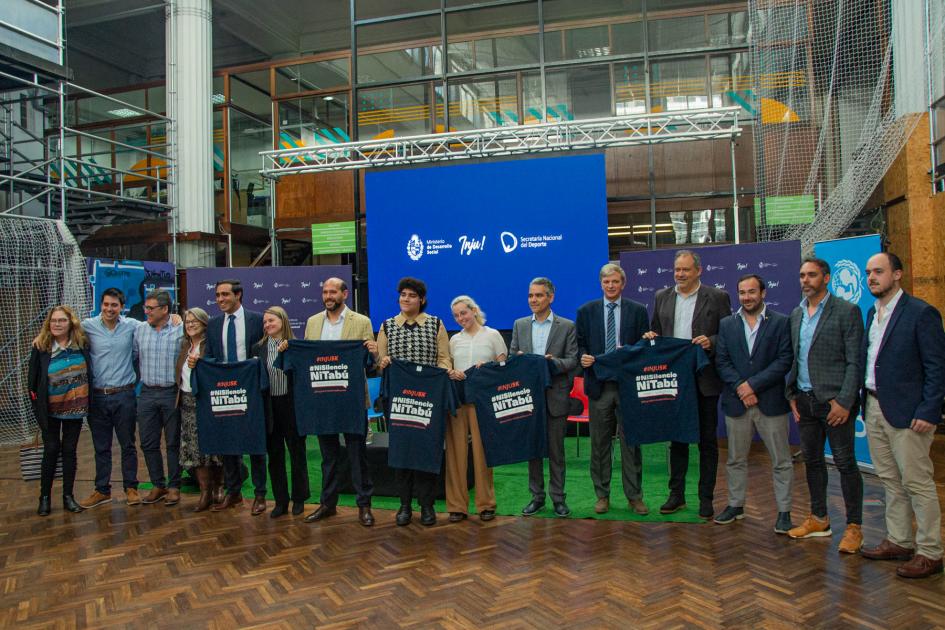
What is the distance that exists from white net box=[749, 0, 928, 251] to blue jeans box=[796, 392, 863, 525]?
4514 mm

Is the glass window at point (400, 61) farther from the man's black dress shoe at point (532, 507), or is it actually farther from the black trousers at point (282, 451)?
the man's black dress shoe at point (532, 507)

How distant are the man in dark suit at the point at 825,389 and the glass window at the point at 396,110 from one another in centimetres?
796

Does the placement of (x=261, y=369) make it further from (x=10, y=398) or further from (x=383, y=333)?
(x=10, y=398)

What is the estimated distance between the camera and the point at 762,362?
4.02 metres

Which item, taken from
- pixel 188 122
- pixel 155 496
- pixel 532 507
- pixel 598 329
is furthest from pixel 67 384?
pixel 188 122

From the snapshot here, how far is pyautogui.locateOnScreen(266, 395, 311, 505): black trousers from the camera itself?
15.3ft

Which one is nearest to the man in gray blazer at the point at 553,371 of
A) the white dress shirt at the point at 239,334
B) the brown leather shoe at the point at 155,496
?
the white dress shirt at the point at 239,334

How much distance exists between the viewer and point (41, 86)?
28.3ft

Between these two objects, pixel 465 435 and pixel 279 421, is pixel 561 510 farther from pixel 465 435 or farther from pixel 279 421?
pixel 279 421

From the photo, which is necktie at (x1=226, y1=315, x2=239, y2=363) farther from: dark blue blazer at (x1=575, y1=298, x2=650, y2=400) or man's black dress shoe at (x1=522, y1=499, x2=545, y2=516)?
dark blue blazer at (x1=575, y1=298, x2=650, y2=400)

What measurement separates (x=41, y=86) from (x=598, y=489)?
29.3 feet

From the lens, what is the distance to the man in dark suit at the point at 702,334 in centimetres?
430

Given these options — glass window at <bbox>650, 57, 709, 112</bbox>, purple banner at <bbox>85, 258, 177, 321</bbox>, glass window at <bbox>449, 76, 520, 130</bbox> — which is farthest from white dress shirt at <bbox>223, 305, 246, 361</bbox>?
glass window at <bbox>650, 57, 709, 112</bbox>

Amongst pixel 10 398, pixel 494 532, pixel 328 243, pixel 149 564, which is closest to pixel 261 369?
pixel 149 564
